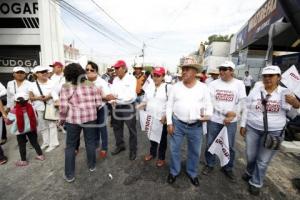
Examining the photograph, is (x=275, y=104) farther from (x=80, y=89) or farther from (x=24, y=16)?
(x=24, y=16)

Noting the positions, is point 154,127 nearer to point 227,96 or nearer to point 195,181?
point 195,181

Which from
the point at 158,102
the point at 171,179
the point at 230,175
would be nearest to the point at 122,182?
the point at 171,179

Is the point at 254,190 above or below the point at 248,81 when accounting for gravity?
below

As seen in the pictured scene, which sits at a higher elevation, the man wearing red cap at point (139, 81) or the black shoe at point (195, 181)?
the man wearing red cap at point (139, 81)

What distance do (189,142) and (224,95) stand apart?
0.94 meters

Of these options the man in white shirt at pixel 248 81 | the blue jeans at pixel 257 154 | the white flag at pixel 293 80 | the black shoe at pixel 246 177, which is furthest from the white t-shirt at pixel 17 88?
the man in white shirt at pixel 248 81

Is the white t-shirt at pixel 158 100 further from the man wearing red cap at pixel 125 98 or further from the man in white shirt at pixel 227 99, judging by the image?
the man in white shirt at pixel 227 99

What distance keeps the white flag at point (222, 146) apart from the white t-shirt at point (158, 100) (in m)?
0.98

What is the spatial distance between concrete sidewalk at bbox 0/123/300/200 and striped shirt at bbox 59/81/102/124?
3.41 feet

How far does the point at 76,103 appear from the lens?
9.73 feet

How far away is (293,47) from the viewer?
649 cm

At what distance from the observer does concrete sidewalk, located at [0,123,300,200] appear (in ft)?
9.45

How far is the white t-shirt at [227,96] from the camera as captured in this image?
312cm

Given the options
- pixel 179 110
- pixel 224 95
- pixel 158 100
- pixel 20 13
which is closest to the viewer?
pixel 179 110
